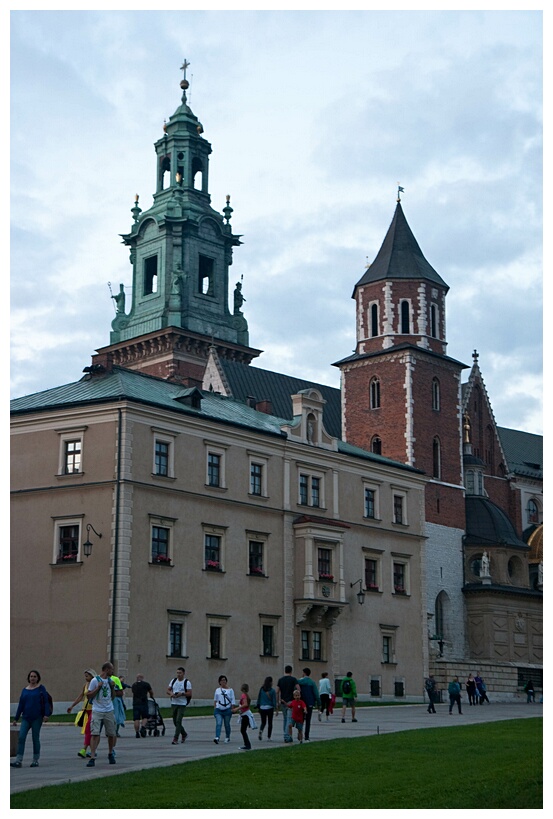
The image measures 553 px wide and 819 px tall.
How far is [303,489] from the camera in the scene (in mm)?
55781

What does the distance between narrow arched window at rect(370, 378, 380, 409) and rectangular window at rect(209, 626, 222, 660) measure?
25.9m

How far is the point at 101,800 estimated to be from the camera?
60.7 feet

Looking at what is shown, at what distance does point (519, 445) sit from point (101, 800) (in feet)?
256

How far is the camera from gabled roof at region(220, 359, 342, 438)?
75562mm

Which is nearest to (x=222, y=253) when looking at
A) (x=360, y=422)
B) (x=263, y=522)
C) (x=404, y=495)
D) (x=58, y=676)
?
(x=360, y=422)

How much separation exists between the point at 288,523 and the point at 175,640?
8.69 m

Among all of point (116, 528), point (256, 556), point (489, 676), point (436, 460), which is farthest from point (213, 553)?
point (436, 460)

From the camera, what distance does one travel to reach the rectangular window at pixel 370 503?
58797mm

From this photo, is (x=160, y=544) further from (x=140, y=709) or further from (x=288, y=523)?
(x=140, y=709)

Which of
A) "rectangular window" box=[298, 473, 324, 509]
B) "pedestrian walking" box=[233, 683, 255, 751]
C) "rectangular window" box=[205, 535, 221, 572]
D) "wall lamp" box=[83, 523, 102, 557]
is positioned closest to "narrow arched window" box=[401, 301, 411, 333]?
"rectangular window" box=[298, 473, 324, 509]

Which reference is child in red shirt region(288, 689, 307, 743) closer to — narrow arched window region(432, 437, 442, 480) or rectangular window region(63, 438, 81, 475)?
rectangular window region(63, 438, 81, 475)

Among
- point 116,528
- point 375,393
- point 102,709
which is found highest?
point 375,393

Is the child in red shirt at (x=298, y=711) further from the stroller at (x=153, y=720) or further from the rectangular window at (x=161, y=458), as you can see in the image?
the rectangular window at (x=161, y=458)

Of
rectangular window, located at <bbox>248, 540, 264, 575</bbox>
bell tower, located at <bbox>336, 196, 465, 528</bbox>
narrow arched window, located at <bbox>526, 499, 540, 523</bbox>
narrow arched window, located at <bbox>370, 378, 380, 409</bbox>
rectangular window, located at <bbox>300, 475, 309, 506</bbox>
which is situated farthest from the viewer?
narrow arched window, located at <bbox>526, 499, 540, 523</bbox>
